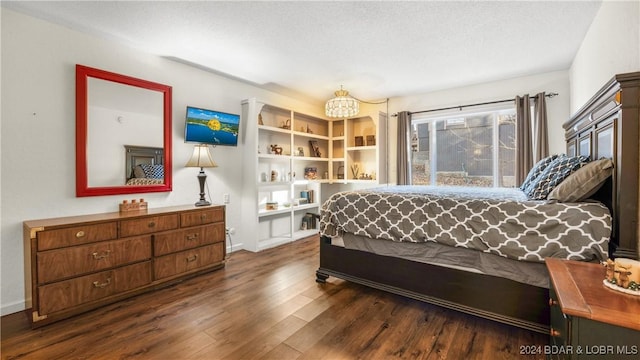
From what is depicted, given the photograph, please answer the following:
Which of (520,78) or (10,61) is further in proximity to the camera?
(520,78)

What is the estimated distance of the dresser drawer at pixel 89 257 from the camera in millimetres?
2076

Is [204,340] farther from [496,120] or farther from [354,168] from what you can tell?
[496,120]

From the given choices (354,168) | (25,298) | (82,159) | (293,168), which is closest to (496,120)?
(354,168)

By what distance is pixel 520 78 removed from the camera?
13.0 ft

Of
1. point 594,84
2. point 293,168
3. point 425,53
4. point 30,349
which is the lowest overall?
point 30,349

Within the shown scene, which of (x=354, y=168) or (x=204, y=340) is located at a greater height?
(x=354, y=168)

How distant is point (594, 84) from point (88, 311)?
4789mm

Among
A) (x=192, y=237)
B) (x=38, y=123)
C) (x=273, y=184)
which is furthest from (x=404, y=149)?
(x=38, y=123)

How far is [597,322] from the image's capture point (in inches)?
40.3

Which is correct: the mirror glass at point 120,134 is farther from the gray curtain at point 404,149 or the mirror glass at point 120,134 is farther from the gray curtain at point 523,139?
the gray curtain at point 523,139

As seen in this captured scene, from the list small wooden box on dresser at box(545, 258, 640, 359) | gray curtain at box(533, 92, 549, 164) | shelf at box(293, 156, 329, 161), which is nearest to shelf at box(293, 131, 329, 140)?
shelf at box(293, 156, 329, 161)

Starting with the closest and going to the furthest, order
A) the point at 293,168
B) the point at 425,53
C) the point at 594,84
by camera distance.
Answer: the point at 594,84, the point at 425,53, the point at 293,168

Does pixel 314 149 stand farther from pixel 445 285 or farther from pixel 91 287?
pixel 91 287

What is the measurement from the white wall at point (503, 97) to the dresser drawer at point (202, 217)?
313cm
